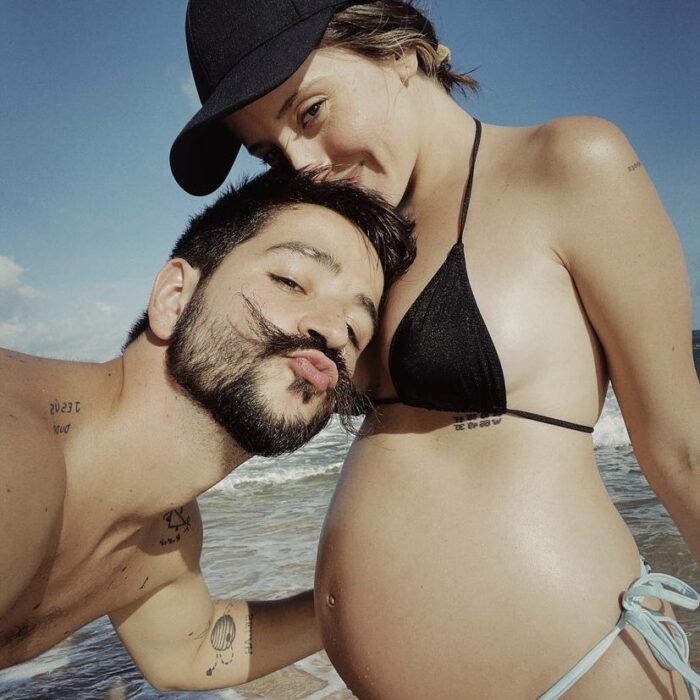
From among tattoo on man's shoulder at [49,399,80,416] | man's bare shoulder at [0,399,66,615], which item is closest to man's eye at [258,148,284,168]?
tattoo on man's shoulder at [49,399,80,416]

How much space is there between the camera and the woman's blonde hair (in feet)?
6.69

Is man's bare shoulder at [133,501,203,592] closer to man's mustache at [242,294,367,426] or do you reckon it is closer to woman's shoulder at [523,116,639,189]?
man's mustache at [242,294,367,426]

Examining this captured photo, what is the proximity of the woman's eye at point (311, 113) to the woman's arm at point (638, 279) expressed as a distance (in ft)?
2.50

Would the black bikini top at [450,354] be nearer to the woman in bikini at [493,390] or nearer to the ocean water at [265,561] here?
the woman in bikini at [493,390]

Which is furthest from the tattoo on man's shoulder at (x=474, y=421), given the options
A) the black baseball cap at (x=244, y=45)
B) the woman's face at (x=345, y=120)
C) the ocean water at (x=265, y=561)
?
the ocean water at (x=265, y=561)

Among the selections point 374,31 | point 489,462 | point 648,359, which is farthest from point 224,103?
point 648,359

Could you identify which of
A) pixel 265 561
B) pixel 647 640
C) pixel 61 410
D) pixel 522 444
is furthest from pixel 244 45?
pixel 265 561

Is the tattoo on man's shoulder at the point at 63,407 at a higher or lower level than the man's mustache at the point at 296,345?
lower

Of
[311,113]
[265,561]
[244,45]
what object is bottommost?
[265,561]

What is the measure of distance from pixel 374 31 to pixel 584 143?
815mm

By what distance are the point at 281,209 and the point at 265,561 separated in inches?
166

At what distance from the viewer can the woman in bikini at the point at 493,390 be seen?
169cm

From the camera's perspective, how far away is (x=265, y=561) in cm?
574

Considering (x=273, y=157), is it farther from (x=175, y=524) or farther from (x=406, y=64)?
(x=175, y=524)
